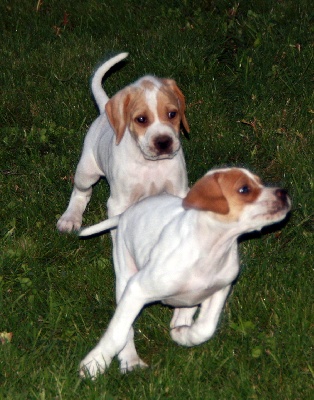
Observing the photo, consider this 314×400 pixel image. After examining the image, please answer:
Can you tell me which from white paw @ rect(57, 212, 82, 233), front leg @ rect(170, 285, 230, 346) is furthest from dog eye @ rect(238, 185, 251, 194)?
white paw @ rect(57, 212, 82, 233)

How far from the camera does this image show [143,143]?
7.84 meters

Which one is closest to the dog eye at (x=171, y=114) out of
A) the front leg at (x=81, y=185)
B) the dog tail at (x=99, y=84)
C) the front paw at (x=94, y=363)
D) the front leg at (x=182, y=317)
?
the front leg at (x=81, y=185)

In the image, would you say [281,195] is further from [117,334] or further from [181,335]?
[117,334]

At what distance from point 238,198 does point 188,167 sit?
118 inches

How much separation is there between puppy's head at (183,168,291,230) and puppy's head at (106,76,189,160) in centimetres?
165

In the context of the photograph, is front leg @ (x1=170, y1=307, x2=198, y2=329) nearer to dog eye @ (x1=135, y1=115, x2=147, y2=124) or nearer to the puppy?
the puppy

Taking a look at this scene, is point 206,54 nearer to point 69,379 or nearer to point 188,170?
point 188,170

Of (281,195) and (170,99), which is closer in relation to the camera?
(281,195)

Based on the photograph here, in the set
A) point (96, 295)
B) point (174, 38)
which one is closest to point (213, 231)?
point (96, 295)

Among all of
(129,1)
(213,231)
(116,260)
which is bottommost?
(129,1)

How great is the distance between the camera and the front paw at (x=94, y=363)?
643 cm

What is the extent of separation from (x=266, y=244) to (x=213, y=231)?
1715mm

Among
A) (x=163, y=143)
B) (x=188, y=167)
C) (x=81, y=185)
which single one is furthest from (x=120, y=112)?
(x=188, y=167)

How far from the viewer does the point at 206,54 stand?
34.4ft
